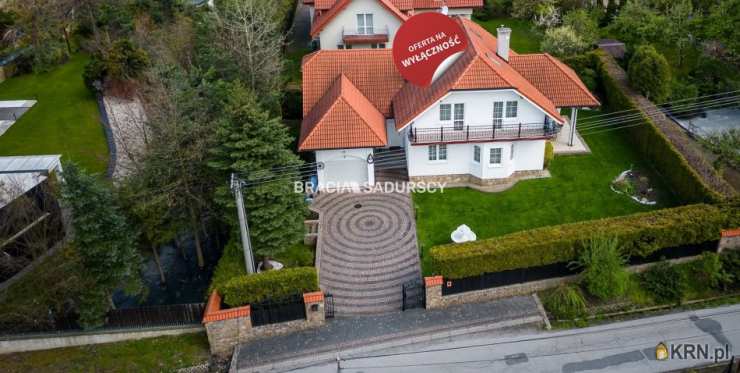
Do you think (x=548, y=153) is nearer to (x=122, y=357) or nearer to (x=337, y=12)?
(x=337, y=12)

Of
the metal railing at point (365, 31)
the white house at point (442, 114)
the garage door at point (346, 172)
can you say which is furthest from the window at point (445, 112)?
the metal railing at point (365, 31)

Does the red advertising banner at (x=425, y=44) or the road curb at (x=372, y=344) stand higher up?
the red advertising banner at (x=425, y=44)

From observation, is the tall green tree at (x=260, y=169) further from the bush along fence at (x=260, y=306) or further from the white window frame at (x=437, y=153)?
the white window frame at (x=437, y=153)

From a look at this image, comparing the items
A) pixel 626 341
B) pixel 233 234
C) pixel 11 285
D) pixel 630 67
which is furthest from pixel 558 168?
pixel 11 285

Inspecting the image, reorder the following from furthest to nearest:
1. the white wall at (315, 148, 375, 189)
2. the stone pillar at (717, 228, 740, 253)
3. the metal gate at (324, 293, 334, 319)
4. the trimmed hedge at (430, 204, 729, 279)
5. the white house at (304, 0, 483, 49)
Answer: the white house at (304, 0, 483, 49) → the white wall at (315, 148, 375, 189) → the stone pillar at (717, 228, 740, 253) → the metal gate at (324, 293, 334, 319) → the trimmed hedge at (430, 204, 729, 279)

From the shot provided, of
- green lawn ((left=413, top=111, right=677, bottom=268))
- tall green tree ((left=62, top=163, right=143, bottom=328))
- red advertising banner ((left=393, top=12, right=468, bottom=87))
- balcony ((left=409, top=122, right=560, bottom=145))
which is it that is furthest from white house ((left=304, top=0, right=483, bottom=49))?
tall green tree ((left=62, top=163, right=143, bottom=328))

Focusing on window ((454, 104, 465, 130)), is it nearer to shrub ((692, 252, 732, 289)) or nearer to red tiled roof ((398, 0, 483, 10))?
shrub ((692, 252, 732, 289))

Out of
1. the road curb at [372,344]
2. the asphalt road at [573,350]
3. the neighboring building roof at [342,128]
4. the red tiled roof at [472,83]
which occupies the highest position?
the red tiled roof at [472,83]
